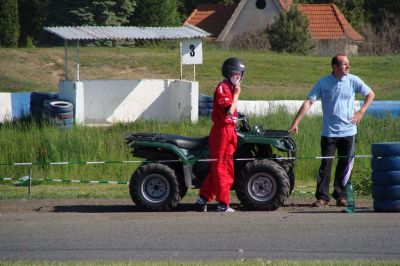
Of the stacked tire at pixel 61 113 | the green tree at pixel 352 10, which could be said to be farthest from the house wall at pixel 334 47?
the stacked tire at pixel 61 113

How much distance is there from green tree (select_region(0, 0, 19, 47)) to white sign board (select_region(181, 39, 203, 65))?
2753 centimetres

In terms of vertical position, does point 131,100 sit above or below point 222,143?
above

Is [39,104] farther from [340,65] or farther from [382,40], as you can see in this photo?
[382,40]

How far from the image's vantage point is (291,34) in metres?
55.5

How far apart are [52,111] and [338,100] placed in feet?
45.8

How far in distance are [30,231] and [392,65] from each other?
3802 centimetres

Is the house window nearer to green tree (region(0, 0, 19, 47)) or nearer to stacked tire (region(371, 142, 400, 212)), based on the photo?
green tree (region(0, 0, 19, 47))

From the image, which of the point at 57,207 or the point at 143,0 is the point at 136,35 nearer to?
the point at 57,207

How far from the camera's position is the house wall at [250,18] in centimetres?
6381

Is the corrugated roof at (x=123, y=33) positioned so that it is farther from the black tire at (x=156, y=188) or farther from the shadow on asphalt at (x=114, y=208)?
the black tire at (x=156, y=188)

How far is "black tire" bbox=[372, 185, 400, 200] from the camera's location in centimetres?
1317

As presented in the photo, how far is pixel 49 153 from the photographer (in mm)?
20594

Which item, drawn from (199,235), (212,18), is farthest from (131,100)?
(212,18)

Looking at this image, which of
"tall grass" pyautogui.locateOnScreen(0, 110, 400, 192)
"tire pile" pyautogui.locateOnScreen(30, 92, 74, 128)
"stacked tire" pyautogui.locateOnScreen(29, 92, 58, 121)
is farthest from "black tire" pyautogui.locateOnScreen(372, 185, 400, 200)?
"stacked tire" pyautogui.locateOnScreen(29, 92, 58, 121)
